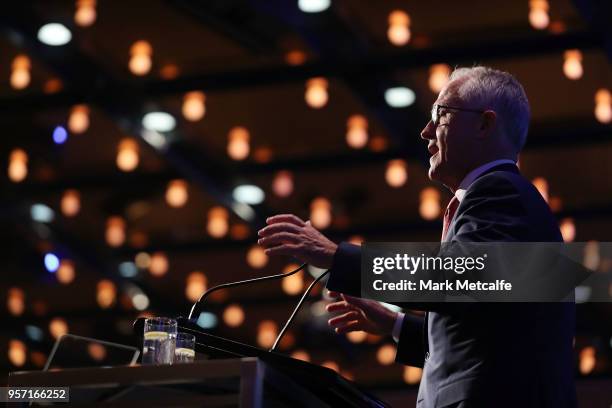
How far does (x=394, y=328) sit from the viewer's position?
2.11 meters

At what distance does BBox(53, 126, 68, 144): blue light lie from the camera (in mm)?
7125

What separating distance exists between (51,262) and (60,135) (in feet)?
6.75

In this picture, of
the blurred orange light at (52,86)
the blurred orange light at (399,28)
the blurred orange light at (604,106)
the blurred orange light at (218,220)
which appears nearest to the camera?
the blurred orange light at (399,28)

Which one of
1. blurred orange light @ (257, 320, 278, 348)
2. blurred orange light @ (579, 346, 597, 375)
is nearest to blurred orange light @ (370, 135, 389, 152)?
blurred orange light @ (579, 346, 597, 375)

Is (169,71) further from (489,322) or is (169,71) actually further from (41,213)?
(489,322)

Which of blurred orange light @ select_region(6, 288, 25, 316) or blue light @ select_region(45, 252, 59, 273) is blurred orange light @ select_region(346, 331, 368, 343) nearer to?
blue light @ select_region(45, 252, 59, 273)

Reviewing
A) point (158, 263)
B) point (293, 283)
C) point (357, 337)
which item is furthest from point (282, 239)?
point (357, 337)

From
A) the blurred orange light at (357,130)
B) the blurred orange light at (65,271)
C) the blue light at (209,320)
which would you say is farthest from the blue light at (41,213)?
the blurred orange light at (357,130)

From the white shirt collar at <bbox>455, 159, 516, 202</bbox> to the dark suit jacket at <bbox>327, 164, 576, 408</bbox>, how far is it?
0.45 ft

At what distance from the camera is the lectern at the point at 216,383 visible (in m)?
1.50

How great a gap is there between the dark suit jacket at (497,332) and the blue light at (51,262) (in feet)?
24.3

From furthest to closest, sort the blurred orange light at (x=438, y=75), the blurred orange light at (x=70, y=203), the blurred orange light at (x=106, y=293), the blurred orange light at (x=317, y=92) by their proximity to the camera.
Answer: the blurred orange light at (x=106, y=293) → the blurred orange light at (x=70, y=203) → the blurred orange light at (x=317, y=92) → the blurred orange light at (x=438, y=75)

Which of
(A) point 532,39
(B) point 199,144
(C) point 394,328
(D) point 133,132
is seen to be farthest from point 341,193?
(C) point 394,328

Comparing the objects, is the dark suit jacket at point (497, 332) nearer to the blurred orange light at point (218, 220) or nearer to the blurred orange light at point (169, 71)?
the blurred orange light at point (169, 71)
